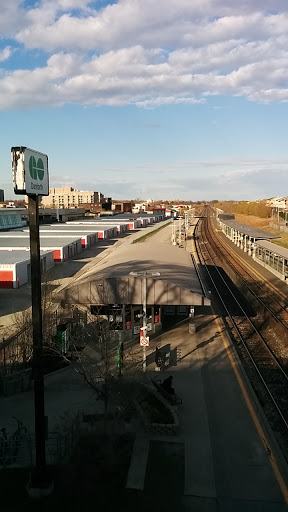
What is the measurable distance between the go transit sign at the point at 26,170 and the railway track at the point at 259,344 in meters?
10.1

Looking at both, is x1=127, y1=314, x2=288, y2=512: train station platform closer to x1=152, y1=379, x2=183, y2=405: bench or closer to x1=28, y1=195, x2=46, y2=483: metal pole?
x1=152, y1=379, x2=183, y2=405: bench

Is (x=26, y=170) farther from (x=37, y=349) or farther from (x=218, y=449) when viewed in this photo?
(x=218, y=449)

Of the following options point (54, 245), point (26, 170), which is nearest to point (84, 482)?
point (26, 170)

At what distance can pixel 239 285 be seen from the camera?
123 feet

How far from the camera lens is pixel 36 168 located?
9.35 meters

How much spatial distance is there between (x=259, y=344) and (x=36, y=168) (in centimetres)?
1657

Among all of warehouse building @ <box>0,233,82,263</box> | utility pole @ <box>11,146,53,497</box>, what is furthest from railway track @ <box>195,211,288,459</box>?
warehouse building @ <box>0,233,82,263</box>

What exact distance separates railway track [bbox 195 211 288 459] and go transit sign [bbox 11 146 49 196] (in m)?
10.1

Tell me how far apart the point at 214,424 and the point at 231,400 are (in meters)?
1.81

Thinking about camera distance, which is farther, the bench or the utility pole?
the bench

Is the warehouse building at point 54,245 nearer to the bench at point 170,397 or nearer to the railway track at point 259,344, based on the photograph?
the railway track at point 259,344

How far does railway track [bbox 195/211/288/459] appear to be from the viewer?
584 inches

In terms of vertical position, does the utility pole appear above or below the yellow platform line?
above

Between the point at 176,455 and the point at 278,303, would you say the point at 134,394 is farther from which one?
the point at 278,303
